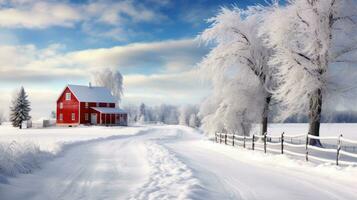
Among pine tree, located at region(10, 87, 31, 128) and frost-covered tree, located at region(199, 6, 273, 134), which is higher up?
frost-covered tree, located at region(199, 6, 273, 134)

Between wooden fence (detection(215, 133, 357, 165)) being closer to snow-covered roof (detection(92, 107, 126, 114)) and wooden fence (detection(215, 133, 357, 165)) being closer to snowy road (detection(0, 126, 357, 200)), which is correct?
snowy road (detection(0, 126, 357, 200))

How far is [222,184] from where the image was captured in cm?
1041

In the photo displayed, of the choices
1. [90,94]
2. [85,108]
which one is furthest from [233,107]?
[90,94]

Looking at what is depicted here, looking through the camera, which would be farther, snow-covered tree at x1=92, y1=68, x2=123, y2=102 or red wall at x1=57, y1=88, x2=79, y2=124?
snow-covered tree at x1=92, y1=68, x2=123, y2=102

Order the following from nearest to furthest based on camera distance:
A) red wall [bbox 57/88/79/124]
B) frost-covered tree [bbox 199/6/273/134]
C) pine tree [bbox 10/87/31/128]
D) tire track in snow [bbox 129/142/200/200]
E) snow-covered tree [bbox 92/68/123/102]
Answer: tire track in snow [bbox 129/142/200/200] < frost-covered tree [bbox 199/6/273/134] < red wall [bbox 57/88/79/124] < pine tree [bbox 10/87/31/128] < snow-covered tree [bbox 92/68/123/102]

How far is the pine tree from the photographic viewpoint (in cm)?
7112

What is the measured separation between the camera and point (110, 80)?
304 feet

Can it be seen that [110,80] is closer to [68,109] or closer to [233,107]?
[68,109]

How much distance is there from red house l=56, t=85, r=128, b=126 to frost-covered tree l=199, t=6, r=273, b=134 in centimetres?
4262

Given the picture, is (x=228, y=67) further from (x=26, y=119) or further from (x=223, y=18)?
(x=26, y=119)

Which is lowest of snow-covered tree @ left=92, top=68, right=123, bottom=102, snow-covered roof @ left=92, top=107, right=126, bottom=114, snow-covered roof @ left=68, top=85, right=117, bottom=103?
snow-covered roof @ left=92, top=107, right=126, bottom=114

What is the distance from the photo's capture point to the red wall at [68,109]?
69.4m

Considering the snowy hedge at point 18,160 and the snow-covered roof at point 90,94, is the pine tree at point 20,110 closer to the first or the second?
the snow-covered roof at point 90,94

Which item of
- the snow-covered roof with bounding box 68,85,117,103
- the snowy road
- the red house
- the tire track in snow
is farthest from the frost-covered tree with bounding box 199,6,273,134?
the snow-covered roof with bounding box 68,85,117,103
